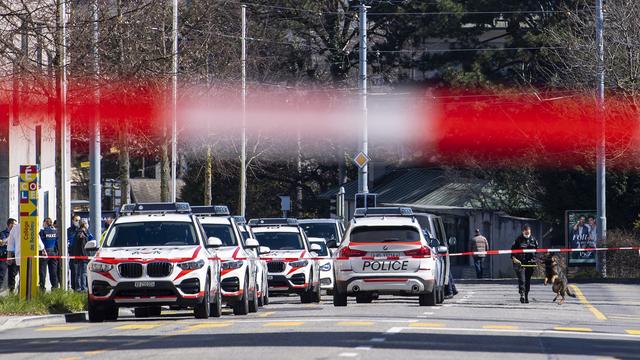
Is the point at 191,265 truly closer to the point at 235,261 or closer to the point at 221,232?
the point at 235,261

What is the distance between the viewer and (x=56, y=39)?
91.4ft

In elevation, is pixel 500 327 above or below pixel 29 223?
below

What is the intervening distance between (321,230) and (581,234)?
1057 cm

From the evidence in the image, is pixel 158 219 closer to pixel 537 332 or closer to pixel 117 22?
pixel 117 22

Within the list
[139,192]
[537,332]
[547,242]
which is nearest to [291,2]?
[547,242]

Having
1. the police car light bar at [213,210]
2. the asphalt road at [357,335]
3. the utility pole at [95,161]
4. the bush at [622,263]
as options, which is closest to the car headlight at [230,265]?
the asphalt road at [357,335]

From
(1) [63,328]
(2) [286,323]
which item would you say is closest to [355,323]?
(2) [286,323]

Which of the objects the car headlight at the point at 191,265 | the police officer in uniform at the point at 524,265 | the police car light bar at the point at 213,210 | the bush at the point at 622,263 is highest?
the police car light bar at the point at 213,210

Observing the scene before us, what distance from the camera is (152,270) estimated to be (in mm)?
24109

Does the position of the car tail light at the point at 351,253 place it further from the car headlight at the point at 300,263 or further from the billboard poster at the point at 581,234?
the billboard poster at the point at 581,234

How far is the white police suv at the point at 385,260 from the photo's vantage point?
28.4 metres

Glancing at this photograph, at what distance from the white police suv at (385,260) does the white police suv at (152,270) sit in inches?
152

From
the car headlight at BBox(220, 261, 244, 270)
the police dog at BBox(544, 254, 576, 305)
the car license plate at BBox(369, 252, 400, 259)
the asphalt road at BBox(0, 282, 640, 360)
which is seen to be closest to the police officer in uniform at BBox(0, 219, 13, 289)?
the asphalt road at BBox(0, 282, 640, 360)

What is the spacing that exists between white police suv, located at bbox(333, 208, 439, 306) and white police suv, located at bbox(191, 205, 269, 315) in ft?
5.81
